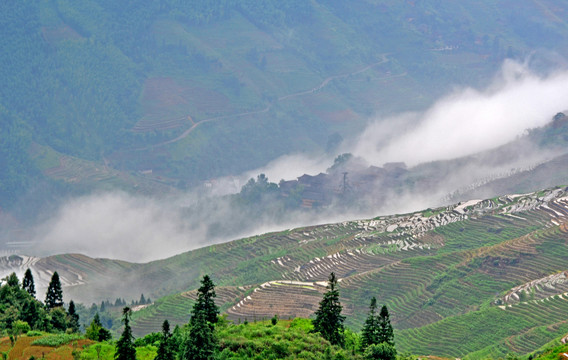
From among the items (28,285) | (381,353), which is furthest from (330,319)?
(28,285)

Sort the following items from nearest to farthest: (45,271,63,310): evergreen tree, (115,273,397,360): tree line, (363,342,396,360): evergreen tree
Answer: (115,273,397,360): tree line < (363,342,396,360): evergreen tree < (45,271,63,310): evergreen tree

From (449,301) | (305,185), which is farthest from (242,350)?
(305,185)

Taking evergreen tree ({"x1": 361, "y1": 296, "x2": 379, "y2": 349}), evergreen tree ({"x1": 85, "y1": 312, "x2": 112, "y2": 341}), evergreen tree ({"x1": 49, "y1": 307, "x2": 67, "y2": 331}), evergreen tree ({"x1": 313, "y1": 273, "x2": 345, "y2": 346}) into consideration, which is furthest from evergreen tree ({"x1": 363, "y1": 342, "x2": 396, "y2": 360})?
evergreen tree ({"x1": 49, "y1": 307, "x2": 67, "y2": 331})

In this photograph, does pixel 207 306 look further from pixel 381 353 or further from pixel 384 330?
pixel 381 353

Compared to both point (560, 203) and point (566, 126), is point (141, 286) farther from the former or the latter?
point (566, 126)

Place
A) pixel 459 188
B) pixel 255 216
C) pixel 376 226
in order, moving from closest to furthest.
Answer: pixel 376 226, pixel 459 188, pixel 255 216

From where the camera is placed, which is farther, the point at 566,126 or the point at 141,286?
the point at 566,126

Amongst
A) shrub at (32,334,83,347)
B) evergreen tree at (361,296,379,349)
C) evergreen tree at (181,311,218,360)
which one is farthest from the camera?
shrub at (32,334,83,347)

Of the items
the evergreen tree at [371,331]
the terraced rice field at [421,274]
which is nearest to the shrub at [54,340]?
the evergreen tree at [371,331]

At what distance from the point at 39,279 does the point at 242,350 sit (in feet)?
247

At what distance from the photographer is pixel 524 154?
557 ft

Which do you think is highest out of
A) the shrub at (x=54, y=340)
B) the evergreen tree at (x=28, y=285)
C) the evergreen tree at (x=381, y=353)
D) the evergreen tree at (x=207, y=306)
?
the evergreen tree at (x=28, y=285)

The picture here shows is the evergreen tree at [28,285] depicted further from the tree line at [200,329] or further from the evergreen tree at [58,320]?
the tree line at [200,329]

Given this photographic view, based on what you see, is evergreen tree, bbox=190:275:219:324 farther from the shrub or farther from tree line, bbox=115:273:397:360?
the shrub
